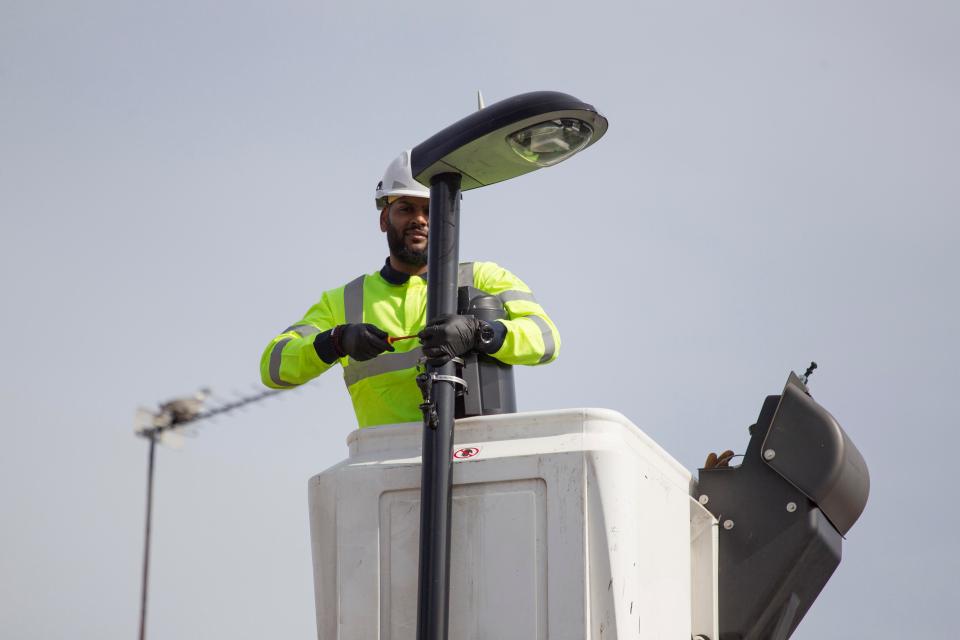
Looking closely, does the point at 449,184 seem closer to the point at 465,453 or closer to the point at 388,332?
the point at 465,453

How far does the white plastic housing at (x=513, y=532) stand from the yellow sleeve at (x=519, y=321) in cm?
48

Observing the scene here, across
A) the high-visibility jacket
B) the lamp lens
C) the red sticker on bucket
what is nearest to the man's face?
the high-visibility jacket

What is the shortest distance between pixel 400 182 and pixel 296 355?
100cm

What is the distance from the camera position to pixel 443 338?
14.2ft

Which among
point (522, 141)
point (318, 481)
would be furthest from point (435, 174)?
point (318, 481)

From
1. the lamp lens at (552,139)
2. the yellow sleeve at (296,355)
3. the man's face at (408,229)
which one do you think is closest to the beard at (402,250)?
the man's face at (408,229)

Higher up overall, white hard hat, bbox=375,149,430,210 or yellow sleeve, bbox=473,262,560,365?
white hard hat, bbox=375,149,430,210

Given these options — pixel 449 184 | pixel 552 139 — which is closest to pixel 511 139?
pixel 552 139

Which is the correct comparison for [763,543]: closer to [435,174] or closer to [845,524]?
[845,524]

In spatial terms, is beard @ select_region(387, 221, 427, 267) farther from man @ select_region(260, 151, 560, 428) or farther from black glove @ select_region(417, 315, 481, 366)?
black glove @ select_region(417, 315, 481, 366)

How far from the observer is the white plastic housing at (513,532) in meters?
4.07

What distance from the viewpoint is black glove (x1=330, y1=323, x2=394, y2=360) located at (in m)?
4.82

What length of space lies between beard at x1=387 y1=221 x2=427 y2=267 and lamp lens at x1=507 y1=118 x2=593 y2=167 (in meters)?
1.43

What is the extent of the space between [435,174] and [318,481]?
992 millimetres
